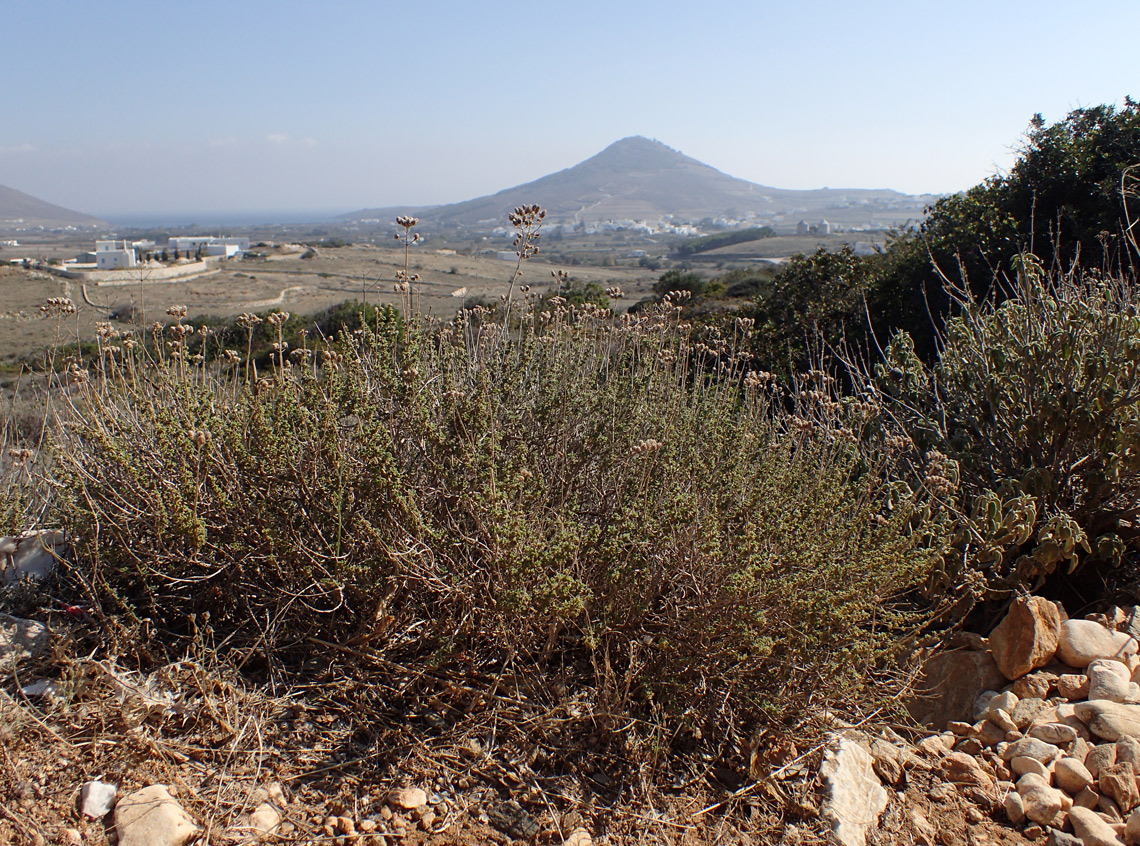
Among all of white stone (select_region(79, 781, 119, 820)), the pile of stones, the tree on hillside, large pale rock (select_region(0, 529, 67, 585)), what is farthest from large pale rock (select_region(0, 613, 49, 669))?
the tree on hillside

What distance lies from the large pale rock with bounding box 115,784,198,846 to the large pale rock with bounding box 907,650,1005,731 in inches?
94.6

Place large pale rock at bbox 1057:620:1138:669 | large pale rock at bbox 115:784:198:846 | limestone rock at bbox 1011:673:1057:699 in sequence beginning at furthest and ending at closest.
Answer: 1. large pale rock at bbox 1057:620:1138:669
2. limestone rock at bbox 1011:673:1057:699
3. large pale rock at bbox 115:784:198:846

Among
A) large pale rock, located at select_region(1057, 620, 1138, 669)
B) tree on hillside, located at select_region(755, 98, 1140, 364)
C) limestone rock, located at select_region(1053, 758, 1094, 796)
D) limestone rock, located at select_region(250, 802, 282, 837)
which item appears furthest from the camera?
tree on hillside, located at select_region(755, 98, 1140, 364)

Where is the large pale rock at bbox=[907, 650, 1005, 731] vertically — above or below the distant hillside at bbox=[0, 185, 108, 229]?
below

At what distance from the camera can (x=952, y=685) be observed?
2881 millimetres

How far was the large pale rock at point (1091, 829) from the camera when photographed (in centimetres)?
207

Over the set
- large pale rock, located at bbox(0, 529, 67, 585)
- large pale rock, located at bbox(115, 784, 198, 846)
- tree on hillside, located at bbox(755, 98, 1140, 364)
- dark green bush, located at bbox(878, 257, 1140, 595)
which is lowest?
large pale rock, located at bbox(115, 784, 198, 846)

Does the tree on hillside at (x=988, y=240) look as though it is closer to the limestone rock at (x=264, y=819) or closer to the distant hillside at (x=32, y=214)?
the limestone rock at (x=264, y=819)

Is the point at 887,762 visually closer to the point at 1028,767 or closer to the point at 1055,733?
the point at 1028,767

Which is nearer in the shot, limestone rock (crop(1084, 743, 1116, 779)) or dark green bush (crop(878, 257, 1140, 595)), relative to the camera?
limestone rock (crop(1084, 743, 1116, 779))

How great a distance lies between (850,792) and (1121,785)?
0.81 metres

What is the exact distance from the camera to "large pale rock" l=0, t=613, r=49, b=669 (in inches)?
92.0

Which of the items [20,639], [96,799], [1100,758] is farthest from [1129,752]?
[20,639]

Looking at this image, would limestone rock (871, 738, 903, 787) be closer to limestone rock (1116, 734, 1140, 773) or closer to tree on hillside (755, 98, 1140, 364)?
limestone rock (1116, 734, 1140, 773)
